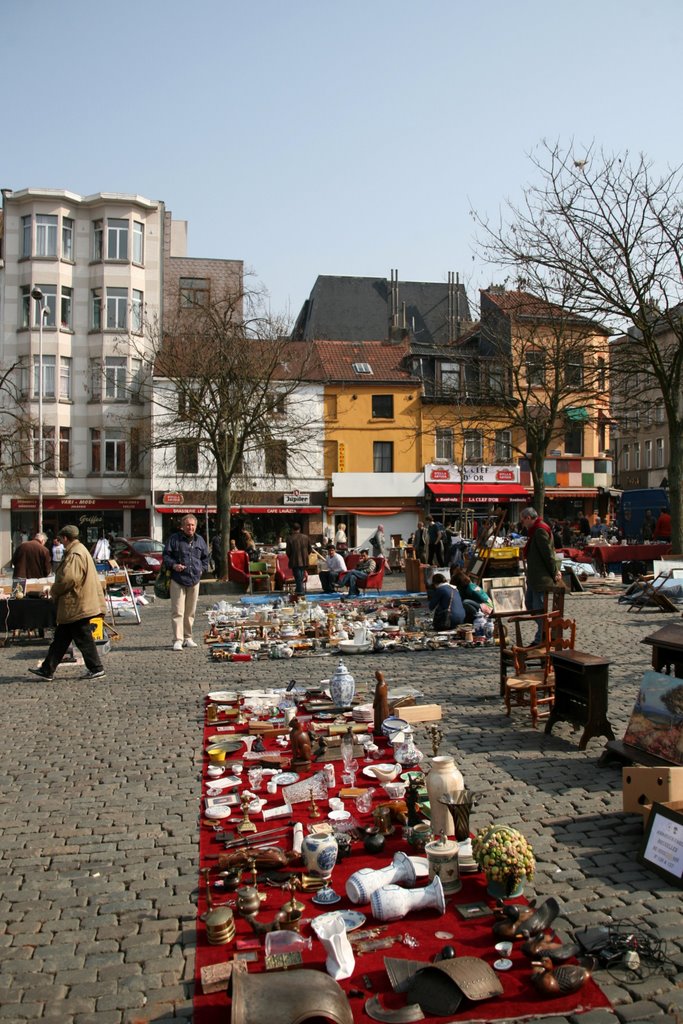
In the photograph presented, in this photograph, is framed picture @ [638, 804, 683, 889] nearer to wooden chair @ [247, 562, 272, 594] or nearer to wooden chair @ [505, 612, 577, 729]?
wooden chair @ [505, 612, 577, 729]

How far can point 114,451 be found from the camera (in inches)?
1427

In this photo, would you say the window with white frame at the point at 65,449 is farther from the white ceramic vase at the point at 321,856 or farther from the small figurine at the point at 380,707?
the white ceramic vase at the point at 321,856

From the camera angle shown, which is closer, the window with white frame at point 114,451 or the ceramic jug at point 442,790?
the ceramic jug at point 442,790

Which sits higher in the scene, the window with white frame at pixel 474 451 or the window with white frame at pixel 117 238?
the window with white frame at pixel 117 238

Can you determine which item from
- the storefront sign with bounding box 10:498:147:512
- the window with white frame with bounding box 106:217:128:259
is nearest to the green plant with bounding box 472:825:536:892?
the storefront sign with bounding box 10:498:147:512

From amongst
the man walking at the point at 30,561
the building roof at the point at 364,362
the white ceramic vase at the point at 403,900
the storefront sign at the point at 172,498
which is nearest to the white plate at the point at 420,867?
the white ceramic vase at the point at 403,900

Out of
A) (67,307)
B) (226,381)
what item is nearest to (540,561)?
(226,381)

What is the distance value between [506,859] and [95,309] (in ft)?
120

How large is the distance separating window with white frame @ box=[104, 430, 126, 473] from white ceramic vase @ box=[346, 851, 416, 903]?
110 feet

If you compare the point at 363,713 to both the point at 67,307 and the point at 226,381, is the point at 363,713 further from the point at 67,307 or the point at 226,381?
the point at 67,307

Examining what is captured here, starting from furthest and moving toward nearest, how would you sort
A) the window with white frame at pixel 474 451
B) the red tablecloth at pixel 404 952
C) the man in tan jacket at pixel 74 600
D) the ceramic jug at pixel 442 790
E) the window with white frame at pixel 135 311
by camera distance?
the window with white frame at pixel 474 451 < the window with white frame at pixel 135 311 < the man in tan jacket at pixel 74 600 < the ceramic jug at pixel 442 790 < the red tablecloth at pixel 404 952

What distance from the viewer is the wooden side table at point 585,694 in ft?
21.8

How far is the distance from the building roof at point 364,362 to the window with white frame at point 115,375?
8.89 meters

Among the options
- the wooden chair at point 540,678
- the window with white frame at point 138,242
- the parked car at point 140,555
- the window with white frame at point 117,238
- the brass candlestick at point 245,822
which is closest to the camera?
the brass candlestick at point 245,822
